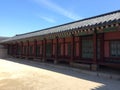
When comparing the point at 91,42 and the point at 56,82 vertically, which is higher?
the point at 91,42

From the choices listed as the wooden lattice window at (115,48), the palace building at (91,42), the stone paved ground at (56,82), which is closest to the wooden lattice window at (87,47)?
the palace building at (91,42)

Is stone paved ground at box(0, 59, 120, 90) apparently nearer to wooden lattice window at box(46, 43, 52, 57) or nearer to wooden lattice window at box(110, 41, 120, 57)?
wooden lattice window at box(110, 41, 120, 57)

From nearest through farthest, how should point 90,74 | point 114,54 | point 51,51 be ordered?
point 90,74 < point 114,54 < point 51,51

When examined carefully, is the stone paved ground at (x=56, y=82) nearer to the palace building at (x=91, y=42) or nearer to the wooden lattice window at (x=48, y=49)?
the palace building at (x=91, y=42)

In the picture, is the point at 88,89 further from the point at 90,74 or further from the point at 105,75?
the point at 90,74

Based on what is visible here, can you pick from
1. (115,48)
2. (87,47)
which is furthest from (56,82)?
(87,47)

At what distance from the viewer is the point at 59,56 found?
54.6ft

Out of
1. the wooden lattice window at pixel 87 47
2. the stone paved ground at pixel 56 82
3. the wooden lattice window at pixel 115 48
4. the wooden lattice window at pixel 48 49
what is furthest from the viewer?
the wooden lattice window at pixel 48 49

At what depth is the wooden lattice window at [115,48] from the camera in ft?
36.4

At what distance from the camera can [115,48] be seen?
446 inches

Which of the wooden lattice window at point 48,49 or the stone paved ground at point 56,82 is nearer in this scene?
the stone paved ground at point 56,82

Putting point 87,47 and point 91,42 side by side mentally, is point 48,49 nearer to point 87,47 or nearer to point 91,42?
point 87,47

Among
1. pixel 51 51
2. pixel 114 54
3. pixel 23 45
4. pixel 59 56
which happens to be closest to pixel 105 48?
pixel 114 54

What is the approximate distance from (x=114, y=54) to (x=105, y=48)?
0.81 metres
